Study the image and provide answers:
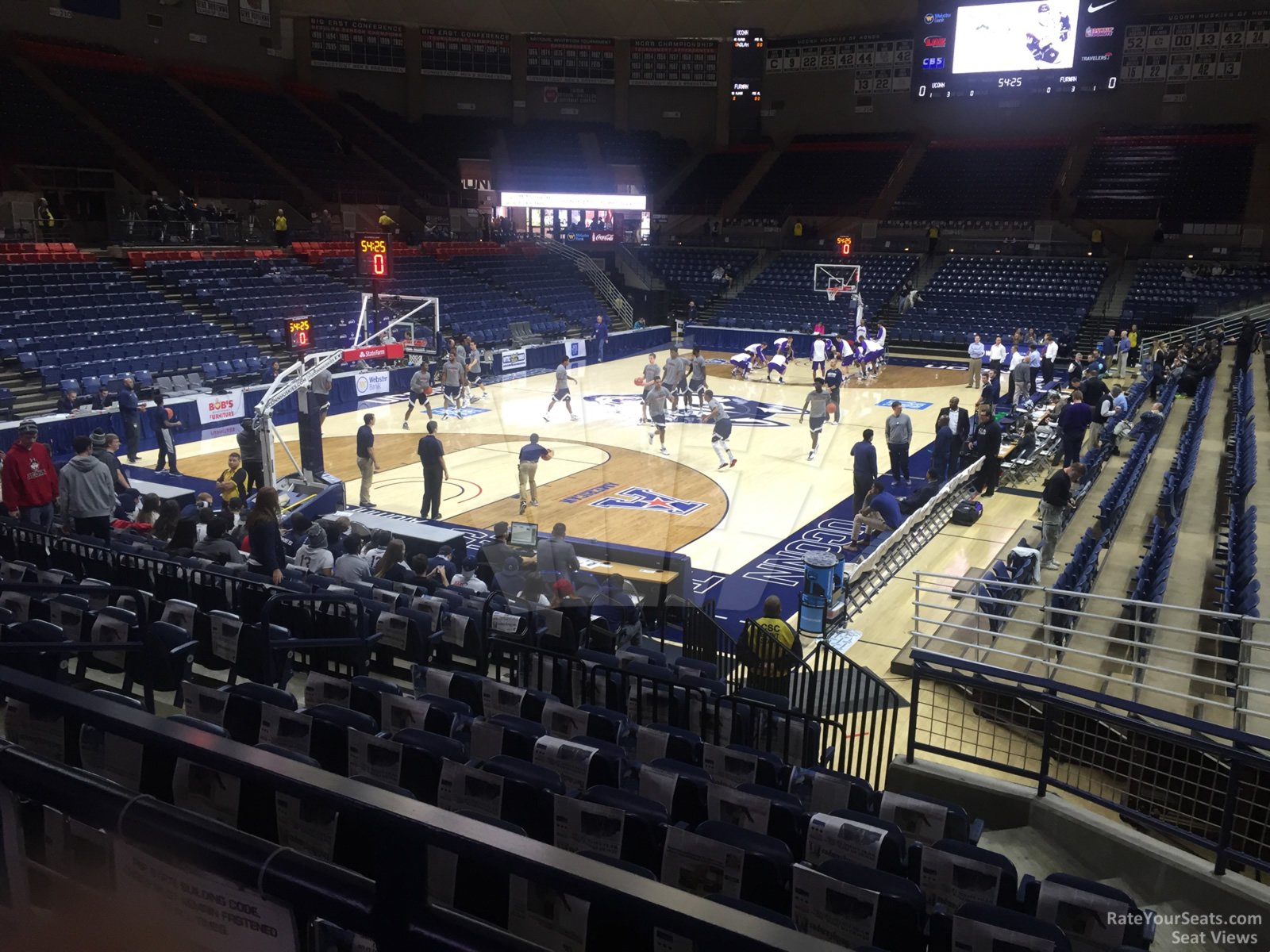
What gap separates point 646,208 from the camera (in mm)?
42250

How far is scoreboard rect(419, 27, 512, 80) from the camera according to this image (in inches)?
1618

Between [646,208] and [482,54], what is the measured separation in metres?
9.59

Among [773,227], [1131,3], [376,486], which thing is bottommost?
[376,486]

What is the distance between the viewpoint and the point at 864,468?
14.2 meters

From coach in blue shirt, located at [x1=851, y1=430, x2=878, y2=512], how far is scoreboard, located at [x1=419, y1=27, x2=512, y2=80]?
33783 millimetres

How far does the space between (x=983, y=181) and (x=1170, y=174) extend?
6.65 metres

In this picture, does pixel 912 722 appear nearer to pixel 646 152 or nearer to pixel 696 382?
pixel 696 382

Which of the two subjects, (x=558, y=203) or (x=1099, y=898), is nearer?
(x=1099, y=898)

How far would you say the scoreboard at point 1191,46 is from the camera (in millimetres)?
35656

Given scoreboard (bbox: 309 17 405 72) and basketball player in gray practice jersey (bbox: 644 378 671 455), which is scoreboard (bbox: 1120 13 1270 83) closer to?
scoreboard (bbox: 309 17 405 72)

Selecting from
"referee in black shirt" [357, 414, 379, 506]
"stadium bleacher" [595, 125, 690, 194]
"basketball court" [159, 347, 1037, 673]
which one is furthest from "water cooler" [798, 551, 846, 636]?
"stadium bleacher" [595, 125, 690, 194]

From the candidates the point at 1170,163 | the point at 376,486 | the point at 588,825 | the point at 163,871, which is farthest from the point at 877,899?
the point at 1170,163

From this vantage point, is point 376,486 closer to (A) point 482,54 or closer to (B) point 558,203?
(B) point 558,203

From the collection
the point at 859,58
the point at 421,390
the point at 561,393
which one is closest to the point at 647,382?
the point at 561,393
